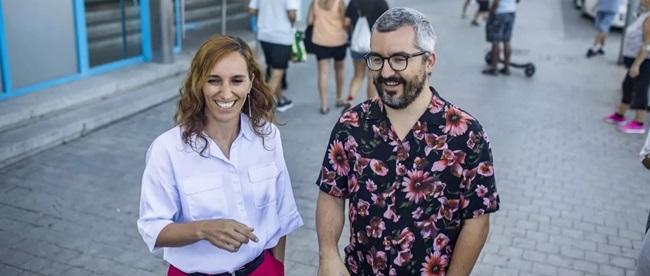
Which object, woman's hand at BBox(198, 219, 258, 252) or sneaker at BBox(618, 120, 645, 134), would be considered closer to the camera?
woman's hand at BBox(198, 219, 258, 252)

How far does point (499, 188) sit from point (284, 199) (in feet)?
12.3

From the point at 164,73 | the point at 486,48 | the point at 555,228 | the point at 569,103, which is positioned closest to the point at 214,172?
the point at 555,228

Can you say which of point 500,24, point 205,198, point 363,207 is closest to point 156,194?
point 205,198

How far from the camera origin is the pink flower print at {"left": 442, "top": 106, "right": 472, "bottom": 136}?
7.66 feet

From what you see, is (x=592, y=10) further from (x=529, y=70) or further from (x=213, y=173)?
(x=213, y=173)

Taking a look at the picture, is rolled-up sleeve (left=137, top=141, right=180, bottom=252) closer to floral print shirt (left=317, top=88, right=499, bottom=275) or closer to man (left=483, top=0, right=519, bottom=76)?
floral print shirt (left=317, top=88, right=499, bottom=275)

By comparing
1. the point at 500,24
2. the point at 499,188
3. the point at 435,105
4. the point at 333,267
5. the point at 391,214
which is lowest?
the point at 499,188

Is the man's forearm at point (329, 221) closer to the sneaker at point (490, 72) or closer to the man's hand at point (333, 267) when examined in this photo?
the man's hand at point (333, 267)

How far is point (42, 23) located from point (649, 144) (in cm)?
609

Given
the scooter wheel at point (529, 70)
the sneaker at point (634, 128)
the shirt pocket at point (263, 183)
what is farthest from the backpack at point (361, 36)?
the shirt pocket at point (263, 183)

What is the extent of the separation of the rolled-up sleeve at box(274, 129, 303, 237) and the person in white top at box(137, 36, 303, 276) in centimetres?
4

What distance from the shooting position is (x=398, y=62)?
2.31 meters

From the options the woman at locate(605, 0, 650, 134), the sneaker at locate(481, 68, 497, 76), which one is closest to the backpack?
the woman at locate(605, 0, 650, 134)

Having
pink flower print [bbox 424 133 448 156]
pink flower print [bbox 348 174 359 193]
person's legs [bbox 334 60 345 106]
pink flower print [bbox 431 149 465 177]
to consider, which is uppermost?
pink flower print [bbox 424 133 448 156]
